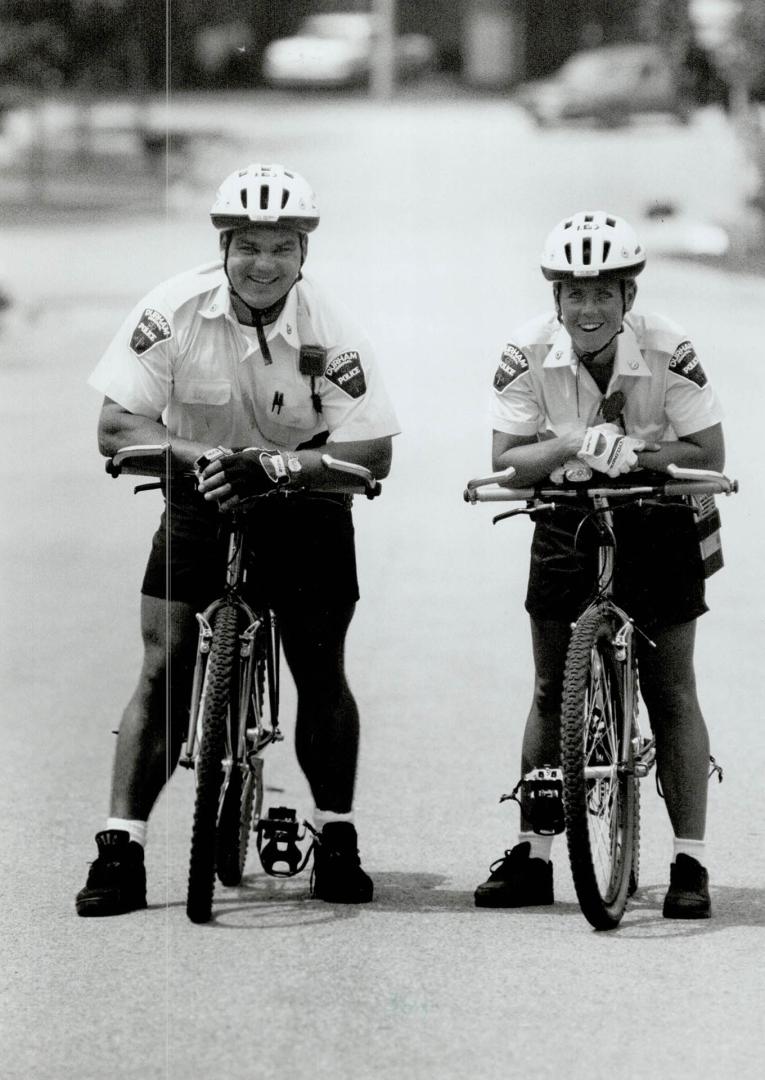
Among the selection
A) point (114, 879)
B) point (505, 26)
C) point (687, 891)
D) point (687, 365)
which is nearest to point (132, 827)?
point (114, 879)

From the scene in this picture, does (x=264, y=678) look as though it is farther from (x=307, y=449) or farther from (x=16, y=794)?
(x=16, y=794)

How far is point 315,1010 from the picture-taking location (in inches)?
182

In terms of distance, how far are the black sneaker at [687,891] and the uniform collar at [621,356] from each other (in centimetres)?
129

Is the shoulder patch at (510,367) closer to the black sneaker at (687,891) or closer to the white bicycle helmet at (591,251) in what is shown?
the white bicycle helmet at (591,251)

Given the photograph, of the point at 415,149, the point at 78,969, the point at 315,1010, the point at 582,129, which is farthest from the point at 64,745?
the point at 415,149

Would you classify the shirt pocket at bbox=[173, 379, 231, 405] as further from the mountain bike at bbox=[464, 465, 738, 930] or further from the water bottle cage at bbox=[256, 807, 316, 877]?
the water bottle cage at bbox=[256, 807, 316, 877]

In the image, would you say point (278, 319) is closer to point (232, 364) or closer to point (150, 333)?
point (232, 364)

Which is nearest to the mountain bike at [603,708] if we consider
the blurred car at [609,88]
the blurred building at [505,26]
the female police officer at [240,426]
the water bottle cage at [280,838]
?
the female police officer at [240,426]

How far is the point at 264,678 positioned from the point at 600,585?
96 centimetres

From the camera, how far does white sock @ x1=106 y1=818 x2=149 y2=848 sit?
5.47 metres

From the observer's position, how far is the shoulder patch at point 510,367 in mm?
5352

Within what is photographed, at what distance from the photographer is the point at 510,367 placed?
5363mm

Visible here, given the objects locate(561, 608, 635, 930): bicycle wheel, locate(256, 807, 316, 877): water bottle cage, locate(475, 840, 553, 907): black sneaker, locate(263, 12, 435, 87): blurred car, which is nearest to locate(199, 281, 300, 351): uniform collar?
locate(561, 608, 635, 930): bicycle wheel

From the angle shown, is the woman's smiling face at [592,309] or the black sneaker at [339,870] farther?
the black sneaker at [339,870]
